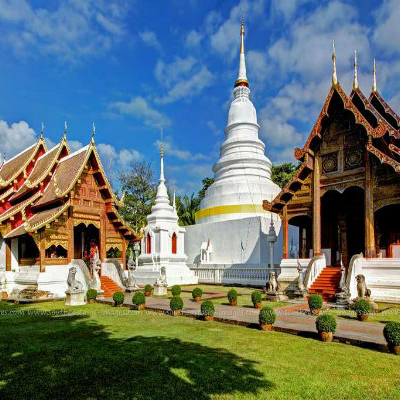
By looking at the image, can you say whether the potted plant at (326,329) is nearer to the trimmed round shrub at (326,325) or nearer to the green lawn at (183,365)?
the trimmed round shrub at (326,325)

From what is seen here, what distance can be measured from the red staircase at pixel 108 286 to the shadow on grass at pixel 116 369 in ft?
26.5

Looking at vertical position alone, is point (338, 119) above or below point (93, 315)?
above

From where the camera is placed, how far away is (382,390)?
5121mm

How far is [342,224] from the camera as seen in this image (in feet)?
61.0

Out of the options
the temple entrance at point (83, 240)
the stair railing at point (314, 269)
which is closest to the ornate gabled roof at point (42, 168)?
the temple entrance at point (83, 240)

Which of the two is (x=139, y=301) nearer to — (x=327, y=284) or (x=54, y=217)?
(x=54, y=217)

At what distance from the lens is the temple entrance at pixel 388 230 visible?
54.6ft

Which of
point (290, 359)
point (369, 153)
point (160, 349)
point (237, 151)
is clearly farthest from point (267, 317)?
point (237, 151)

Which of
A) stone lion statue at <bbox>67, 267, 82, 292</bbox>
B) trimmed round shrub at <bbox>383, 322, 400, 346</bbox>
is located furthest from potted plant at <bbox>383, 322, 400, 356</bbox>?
stone lion statue at <bbox>67, 267, 82, 292</bbox>

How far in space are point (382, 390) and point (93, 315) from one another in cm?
877

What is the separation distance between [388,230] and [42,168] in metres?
18.0

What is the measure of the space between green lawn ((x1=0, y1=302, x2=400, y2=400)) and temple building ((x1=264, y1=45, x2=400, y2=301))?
7.82 metres

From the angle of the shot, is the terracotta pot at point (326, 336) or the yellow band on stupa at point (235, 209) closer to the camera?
the terracotta pot at point (326, 336)

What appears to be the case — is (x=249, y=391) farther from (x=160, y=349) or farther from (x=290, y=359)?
(x=160, y=349)
